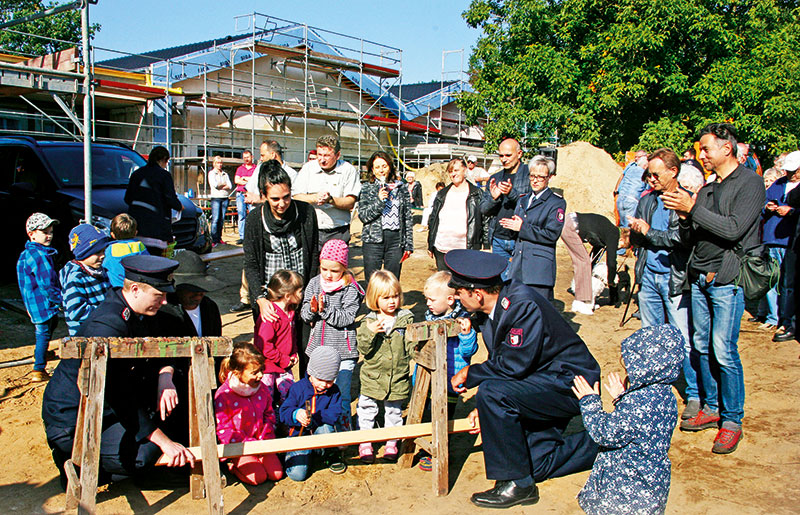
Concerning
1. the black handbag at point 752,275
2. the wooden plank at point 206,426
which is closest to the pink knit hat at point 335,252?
the wooden plank at point 206,426

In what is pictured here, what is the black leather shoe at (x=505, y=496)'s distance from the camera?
12.0 feet

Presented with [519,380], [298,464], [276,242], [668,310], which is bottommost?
[298,464]

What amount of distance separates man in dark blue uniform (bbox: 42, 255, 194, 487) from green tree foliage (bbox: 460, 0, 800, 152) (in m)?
18.2

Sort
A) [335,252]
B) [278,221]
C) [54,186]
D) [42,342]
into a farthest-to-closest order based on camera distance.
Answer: [54,186] < [42,342] < [278,221] < [335,252]

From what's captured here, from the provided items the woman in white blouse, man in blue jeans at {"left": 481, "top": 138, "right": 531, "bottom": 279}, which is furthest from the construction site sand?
man in blue jeans at {"left": 481, "top": 138, "right": 531, "bottom": 279}

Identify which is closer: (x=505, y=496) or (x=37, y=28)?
(x=505, y=496)

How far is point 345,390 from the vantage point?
448 centimetres

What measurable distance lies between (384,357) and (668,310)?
7.92 ft

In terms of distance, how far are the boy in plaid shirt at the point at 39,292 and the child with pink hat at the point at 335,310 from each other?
7.64 feet

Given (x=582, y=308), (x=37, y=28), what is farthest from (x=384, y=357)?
(x=37, y=28)

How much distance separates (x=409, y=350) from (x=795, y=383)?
3.91 meters

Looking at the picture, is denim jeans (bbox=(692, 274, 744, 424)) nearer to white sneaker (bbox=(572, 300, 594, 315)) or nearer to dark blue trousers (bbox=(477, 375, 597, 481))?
dark blue trousers (bbox=(477, 375, 597, 481))

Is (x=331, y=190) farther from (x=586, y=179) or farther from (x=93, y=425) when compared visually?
(x=586, y=179)

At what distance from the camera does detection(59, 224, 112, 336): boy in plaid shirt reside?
4812 mm
